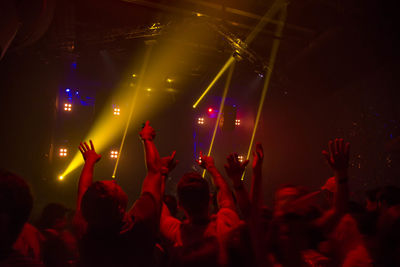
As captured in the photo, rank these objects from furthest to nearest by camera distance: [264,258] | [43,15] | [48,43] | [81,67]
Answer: [81,67] < [48,43] < [43,15] < [264,258]

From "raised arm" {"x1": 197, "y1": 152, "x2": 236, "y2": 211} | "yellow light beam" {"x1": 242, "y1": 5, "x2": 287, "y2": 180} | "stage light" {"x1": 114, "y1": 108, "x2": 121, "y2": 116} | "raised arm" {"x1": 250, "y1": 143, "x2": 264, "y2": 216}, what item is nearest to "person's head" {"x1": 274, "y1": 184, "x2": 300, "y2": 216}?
"raised arm" {"x1": 250, "y1": 143, "x2": 264, "y2": 216}

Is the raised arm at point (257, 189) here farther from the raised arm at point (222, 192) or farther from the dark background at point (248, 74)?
the dark background at point (248, 74)

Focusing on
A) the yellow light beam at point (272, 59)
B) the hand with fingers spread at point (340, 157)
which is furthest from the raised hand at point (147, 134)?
the yellow light beam at point (272, 59)

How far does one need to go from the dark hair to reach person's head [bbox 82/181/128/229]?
1.27ft

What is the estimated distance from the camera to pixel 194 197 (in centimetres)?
154

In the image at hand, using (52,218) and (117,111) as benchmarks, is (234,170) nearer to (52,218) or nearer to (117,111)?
(52,218)

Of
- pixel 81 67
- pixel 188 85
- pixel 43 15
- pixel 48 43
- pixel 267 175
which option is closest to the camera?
pixel 43 15

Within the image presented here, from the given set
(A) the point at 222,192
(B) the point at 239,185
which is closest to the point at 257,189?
(B) the point at 239,185

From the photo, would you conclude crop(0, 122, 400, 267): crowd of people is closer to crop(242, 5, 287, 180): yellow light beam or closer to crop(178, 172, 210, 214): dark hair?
crop(178, 172, 210, 214): dark hair

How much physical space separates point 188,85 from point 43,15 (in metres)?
6.70

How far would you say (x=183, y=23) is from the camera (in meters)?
6.19

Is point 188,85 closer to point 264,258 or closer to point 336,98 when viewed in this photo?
point 336,98

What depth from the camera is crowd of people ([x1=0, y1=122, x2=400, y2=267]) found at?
118 cm

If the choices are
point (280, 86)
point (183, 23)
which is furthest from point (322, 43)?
point (183, 23)
